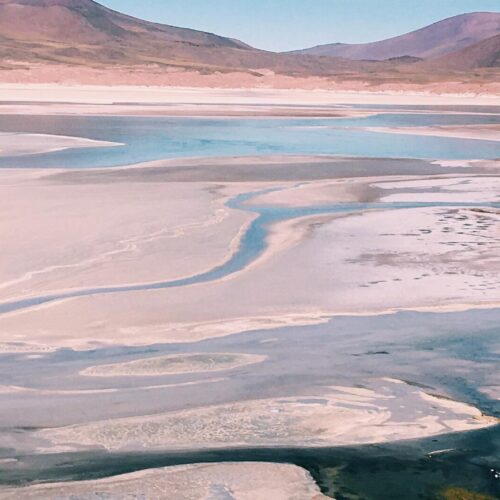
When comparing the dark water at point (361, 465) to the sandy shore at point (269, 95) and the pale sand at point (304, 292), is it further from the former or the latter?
the sandy shore at point (269, 95)

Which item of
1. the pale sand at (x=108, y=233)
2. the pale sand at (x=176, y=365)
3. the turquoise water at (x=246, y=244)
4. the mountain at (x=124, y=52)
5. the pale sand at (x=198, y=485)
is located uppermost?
the mountain at (x=124, y=52)

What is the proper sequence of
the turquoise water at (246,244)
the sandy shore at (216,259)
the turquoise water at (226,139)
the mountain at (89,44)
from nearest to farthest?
the sandy shore at (216,259)
the turquoise water at (246,244)
the turquoise water at (226,139)
the mountain at (89,44)

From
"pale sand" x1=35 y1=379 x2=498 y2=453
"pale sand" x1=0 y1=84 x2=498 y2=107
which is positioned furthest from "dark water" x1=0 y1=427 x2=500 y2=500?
"pale sand" x1=0 y1=84 x2=498 y2=107

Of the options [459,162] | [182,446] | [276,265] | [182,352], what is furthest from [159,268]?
[459,162]

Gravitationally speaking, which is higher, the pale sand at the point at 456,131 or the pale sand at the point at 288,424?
the pale sand at the point at 456,131

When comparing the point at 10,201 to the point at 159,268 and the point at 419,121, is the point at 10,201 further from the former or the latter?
the point at 419,121

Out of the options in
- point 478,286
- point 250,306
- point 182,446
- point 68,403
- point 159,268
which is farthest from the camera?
point 159,268

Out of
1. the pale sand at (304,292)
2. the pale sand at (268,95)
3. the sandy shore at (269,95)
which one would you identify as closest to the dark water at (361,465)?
the pale sand at (304,292)
